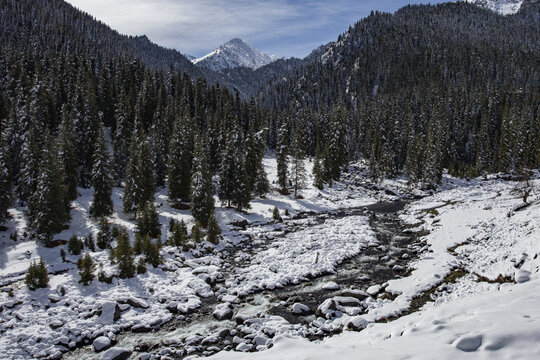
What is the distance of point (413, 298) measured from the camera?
1836 cm

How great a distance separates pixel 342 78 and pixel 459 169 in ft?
432

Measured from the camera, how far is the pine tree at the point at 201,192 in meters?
41.8

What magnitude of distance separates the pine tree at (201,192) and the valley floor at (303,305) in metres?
7.96

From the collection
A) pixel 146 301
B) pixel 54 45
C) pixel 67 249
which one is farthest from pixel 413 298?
pixel 54 45

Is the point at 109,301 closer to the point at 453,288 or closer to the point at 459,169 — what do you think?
the point at 453,288

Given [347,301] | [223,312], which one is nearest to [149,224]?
[223,312]

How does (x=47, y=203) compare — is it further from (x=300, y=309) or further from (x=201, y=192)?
(x=300, y=309)

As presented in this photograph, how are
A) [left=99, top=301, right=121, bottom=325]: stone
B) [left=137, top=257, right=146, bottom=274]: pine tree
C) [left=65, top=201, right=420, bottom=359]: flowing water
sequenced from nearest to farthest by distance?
[left=65, top=201, right=420, bottom=359]: flowing water, [left=99, top=301, right=121, bottom=325]: stone, [left=137, top=257, right=146, bottom=274]: pine tree

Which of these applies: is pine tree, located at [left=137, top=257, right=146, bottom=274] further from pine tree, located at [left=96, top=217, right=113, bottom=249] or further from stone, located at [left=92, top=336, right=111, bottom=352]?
pine tree, located at [left=96, top=217, right=113, bottom=249]

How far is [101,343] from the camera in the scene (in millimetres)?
16312

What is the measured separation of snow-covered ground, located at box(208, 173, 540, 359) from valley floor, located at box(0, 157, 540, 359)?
0.07 m

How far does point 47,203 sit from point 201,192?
17.1 metres

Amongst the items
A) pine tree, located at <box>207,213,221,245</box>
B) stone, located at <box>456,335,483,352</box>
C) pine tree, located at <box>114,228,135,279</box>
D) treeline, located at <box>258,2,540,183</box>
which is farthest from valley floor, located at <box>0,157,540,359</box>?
treeline, located at <box>258,2,540,183</box>

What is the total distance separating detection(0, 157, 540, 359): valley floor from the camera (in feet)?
34.4
